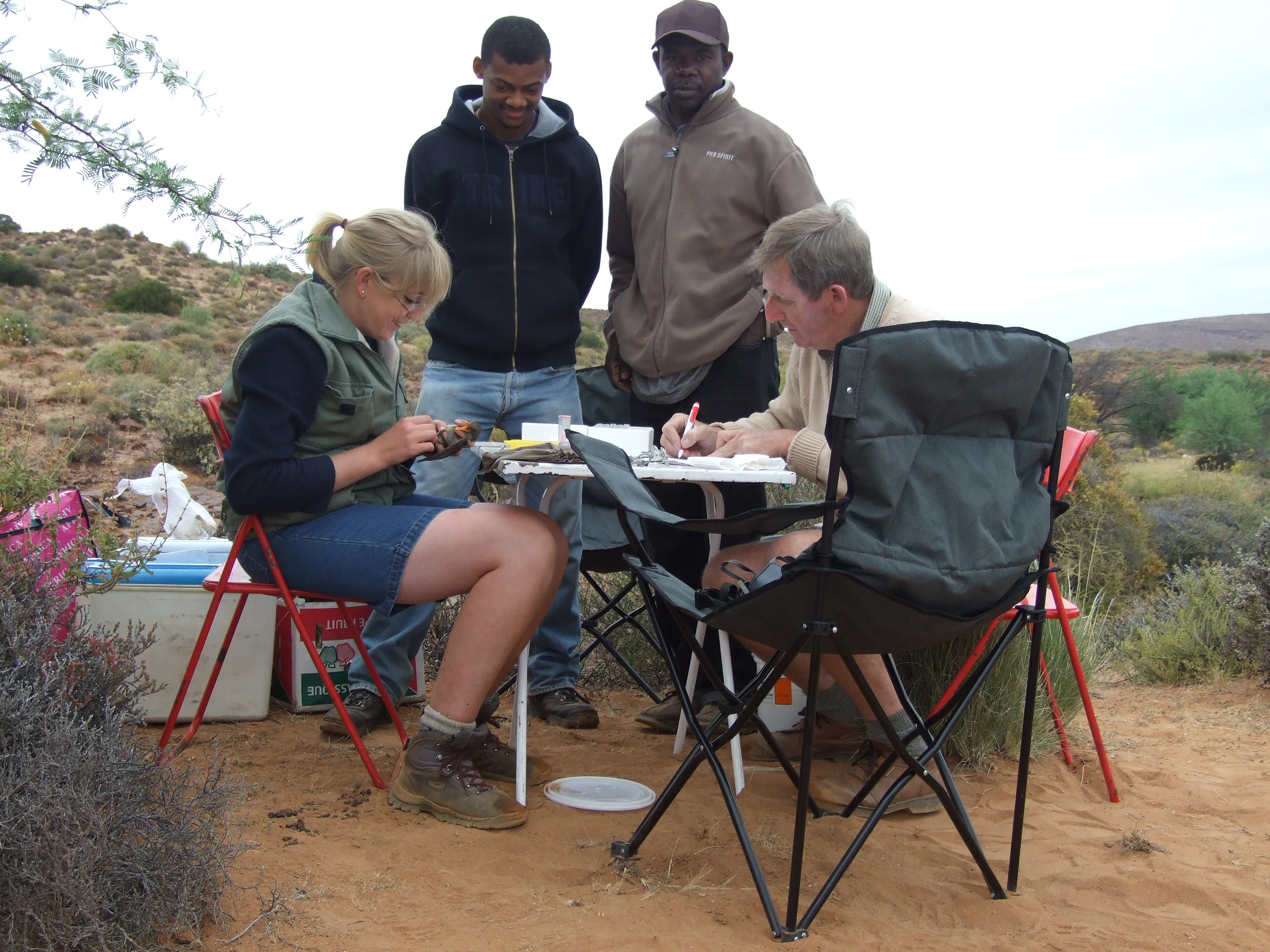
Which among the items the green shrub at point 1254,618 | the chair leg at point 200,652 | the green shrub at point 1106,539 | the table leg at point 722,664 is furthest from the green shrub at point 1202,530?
the chair leg at point 200,652

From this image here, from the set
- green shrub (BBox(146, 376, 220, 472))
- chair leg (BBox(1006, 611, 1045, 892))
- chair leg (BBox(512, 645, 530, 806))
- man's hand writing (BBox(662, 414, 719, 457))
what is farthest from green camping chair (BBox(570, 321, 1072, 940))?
green shrub (BBox(146, 376, 220, 472))

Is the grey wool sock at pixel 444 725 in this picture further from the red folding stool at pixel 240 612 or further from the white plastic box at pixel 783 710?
the white plastic box at pixel 783 710

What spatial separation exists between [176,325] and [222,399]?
19329mm

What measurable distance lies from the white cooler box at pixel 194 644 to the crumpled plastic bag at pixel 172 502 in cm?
76

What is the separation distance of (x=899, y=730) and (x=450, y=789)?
106cm

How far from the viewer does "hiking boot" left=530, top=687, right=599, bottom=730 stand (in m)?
3.46

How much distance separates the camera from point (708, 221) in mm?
3467

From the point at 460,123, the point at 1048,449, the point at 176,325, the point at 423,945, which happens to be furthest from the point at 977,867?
the point at 176,325

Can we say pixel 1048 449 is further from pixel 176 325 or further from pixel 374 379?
pixel 176 325

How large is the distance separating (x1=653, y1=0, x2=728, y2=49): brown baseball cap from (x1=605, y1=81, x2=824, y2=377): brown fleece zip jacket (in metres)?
0.18

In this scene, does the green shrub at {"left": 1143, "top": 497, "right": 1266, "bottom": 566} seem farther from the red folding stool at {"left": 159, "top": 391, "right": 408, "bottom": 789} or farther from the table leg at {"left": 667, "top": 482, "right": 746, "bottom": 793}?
the red folding stool at {"left": 159, "top": 391, "right": 408, "bottom": 789}

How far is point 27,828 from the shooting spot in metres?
1.56

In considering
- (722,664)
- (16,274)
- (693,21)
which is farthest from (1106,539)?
(16,274)

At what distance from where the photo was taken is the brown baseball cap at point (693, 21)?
343cm
